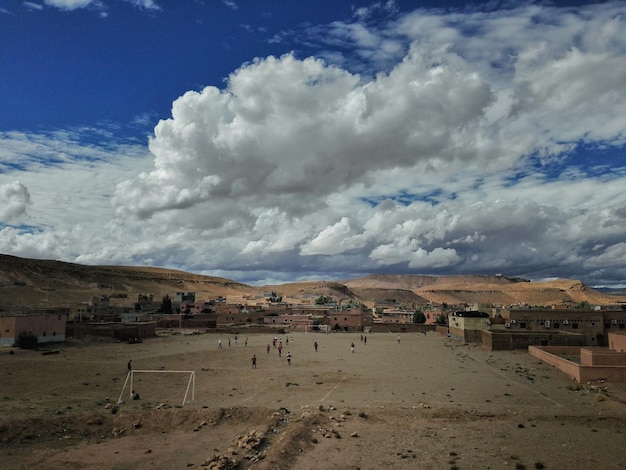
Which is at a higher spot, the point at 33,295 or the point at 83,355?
the point at 33,295

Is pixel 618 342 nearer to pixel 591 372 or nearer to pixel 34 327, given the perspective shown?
pixel 591 372

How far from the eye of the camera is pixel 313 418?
24.4 m

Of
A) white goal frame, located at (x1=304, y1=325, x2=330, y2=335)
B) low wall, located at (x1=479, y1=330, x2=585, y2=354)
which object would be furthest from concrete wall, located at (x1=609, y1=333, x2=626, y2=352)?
white goal frame, located at (x1=304, y1=325, x2=330, y2=335)

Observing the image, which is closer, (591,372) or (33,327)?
(591,372)

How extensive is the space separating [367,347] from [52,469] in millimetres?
45839

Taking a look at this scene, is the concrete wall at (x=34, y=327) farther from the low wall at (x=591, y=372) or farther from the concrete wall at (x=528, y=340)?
the low wall at (x=591, y=372)

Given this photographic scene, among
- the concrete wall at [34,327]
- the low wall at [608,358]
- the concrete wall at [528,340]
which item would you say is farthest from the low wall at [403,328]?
the concrete wall at [34,327]

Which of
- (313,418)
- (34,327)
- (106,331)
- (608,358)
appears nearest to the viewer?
(313,418)

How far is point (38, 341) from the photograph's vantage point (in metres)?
58.8

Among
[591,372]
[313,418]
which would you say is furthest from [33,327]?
[591,372]

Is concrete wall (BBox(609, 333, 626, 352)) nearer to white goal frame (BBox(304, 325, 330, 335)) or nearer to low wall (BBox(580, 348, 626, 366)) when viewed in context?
low wall (BBox(580, 348, 626, 366))

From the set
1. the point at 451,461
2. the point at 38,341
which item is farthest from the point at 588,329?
the point at 38,341

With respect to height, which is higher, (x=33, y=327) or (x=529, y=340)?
(x=33, y=327)

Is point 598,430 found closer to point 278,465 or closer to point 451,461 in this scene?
point 451,461
